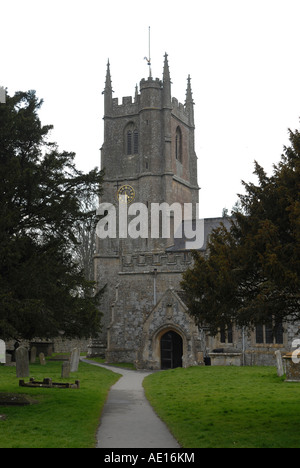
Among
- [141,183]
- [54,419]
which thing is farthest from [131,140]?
[54,419]

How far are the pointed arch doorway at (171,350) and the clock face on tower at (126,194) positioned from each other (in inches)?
751

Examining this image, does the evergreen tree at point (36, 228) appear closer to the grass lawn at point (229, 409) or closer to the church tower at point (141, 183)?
the grass lawn at point (229, 409)

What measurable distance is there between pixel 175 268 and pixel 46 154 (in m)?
19.5

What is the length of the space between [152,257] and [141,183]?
12.4m

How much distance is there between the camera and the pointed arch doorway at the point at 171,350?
1061 inches

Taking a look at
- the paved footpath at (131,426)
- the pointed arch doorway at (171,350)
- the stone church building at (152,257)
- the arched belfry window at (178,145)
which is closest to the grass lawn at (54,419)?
the paved footpath at (131,426)

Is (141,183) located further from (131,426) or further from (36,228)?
(131,426)

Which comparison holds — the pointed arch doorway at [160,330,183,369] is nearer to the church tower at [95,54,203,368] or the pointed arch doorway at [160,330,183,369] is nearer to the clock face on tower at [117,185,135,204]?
the church tower at [95,54,203,368]

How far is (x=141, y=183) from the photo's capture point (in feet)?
144

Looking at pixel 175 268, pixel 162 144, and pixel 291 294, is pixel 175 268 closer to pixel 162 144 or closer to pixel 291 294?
pixel 162 144

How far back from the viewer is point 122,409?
39.6 ft

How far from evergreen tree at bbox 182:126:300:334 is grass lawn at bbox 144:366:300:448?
6.30 ft

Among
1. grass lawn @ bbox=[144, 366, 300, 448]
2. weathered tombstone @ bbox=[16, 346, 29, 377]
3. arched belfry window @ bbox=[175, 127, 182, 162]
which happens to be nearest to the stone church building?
arched belfry window @ bbox=[175, 127, 182, 162]
